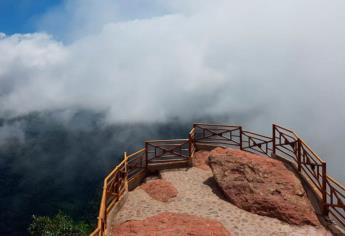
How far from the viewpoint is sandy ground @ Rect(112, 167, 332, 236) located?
1258 cm

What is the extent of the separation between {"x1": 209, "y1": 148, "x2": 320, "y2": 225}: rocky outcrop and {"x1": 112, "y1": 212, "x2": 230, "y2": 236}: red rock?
2163 mm

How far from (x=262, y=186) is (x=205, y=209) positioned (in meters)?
2.63

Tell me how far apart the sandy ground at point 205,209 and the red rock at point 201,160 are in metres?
1.43

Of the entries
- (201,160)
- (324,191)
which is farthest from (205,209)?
(201,160)

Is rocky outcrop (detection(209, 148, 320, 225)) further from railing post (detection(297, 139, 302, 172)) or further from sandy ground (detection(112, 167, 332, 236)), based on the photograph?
railing post (detection(297, 139, 302, 172))

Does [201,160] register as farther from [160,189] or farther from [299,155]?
[299,155]

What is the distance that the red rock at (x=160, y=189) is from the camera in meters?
15.4

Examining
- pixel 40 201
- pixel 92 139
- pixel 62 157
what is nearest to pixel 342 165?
pixel 92 139

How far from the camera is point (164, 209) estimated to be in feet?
46.4

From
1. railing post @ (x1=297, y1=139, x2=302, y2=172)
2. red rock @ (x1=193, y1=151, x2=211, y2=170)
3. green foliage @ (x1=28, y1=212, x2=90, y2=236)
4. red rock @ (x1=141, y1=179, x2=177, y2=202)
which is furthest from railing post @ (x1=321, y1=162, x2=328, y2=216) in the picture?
green foliage @ (x1=28, y1=212, x2=90, y2=236)

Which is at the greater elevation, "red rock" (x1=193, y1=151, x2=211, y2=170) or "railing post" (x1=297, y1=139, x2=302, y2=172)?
"red rock" (x1=193, y1=151, x2=211, y2=170)

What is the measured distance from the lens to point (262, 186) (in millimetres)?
14500

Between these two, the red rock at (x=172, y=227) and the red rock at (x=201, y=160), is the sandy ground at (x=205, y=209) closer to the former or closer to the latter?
the red rock at (x=172, y=227)

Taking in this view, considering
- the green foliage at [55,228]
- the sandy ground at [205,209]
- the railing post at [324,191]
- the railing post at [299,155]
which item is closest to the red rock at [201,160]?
the sandy ground at [205,209]
